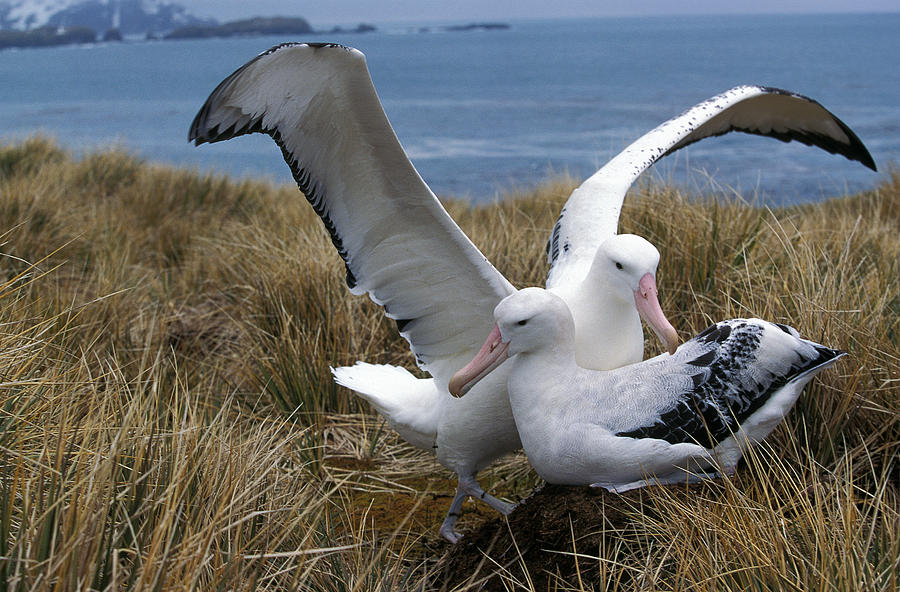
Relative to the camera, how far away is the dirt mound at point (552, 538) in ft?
9.27

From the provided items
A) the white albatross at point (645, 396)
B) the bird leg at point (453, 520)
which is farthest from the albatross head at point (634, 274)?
the bird leg at point (453, 520)

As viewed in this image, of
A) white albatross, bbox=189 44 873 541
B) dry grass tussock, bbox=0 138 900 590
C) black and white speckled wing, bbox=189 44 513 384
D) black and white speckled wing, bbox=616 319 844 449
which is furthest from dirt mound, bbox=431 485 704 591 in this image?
black and white speckled wing, bbox=189 44 513 384

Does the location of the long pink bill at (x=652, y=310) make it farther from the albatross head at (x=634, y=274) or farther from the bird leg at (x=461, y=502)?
the bird leg at (x=461, y=502)

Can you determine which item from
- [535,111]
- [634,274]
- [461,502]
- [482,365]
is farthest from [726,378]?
[535,111]

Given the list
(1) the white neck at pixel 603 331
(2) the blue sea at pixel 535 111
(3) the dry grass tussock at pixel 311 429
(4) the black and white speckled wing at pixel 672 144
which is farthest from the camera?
(2) the blue sea at pixel 535 111

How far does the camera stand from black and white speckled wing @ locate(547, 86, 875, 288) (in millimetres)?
4391

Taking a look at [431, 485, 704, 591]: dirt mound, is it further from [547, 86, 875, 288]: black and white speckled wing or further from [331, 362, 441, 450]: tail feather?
[547, 86, 875, 288]: black and white speckled wing

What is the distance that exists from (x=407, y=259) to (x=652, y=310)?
3.24ft

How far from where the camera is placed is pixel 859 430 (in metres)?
3.58

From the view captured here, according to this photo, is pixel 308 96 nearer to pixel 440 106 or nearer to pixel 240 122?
pixel 240 122

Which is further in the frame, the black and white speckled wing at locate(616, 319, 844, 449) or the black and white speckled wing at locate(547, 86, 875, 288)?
the black and white speckled wing at locate(547, 86, 875, 288)

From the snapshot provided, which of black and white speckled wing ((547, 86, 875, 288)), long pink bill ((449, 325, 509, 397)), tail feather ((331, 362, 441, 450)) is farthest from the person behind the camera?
black and white speckled wing ((547, 86, 875, 288))

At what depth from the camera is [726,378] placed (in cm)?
297

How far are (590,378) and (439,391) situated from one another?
0.94 m
